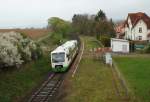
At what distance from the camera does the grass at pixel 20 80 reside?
28384mm

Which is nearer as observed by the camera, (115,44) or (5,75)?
(5,75)

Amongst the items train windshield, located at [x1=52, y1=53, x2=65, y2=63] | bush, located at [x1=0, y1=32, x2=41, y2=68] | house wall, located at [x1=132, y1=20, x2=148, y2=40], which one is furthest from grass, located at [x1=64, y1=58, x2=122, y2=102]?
house wall, located at [x1=132, y1=20, x2=148, y2=40]

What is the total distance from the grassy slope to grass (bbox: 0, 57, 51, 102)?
3750mm

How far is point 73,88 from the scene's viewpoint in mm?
30125

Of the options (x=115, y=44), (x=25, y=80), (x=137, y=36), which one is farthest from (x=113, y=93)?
(x=137, y=36)

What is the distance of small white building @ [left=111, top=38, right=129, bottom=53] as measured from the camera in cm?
5991

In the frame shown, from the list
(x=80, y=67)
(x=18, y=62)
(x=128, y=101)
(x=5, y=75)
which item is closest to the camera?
(x=128, y=101)

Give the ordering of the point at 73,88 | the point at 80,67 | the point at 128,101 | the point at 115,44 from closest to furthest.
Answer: the point at 128,101
the point at 73,88
the point at 80,67
the point at 115,44

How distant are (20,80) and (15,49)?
3.78 m

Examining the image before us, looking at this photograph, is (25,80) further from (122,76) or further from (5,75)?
(122,76)

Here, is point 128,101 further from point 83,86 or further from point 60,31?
point 60,31

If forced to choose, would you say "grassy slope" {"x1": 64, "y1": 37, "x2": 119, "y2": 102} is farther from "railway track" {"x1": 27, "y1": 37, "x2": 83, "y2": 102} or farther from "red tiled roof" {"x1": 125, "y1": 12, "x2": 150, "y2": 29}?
"red tiled roof" {"x1": 125, "y1": 12, "x2": 150, "y2": 29}

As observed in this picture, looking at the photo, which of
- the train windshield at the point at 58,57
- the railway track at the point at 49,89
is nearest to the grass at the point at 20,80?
the railway track at the point at 49,89

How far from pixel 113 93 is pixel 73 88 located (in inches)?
169
